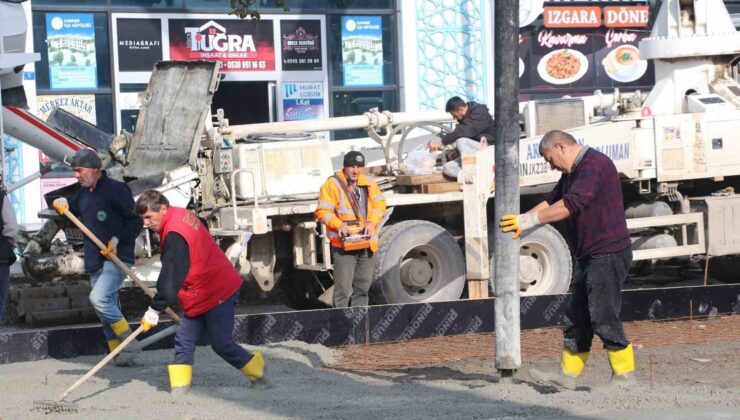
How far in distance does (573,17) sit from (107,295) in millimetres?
14299

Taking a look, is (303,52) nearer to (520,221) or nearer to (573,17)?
(573,17)

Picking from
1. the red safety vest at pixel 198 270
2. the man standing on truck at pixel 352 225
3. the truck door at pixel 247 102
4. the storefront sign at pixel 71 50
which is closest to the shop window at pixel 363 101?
the truck door at pixel 247 102

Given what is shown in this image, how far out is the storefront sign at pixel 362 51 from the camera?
20953mm

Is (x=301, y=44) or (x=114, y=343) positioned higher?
(x=301, y=44)

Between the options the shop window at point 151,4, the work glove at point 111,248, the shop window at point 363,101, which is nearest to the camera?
the work glove at point 111,248

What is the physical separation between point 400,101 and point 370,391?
12.6 metres

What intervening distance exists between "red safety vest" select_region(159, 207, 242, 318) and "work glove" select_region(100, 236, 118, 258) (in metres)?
1.38

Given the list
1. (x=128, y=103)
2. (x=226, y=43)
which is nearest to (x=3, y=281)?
(x=128, y=103)

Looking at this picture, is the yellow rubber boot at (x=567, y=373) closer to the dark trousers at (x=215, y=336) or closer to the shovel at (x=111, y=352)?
the dark trousers at (x=215, y=336)

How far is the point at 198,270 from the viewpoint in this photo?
8.59m

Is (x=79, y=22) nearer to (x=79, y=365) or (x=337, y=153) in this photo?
(x=337, y=153)

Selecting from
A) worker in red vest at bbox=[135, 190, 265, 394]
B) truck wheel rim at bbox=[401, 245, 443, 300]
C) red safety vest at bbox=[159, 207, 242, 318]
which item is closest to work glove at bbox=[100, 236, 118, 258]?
worker in red vest at bbox=[135, 190, 265, 394]

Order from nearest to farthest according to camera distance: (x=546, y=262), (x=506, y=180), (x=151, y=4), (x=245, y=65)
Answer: (x=506, y=180), (x=546, y=262), (x=151, y=4), (x=245, y=65)

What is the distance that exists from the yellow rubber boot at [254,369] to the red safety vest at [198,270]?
473 millimetres
